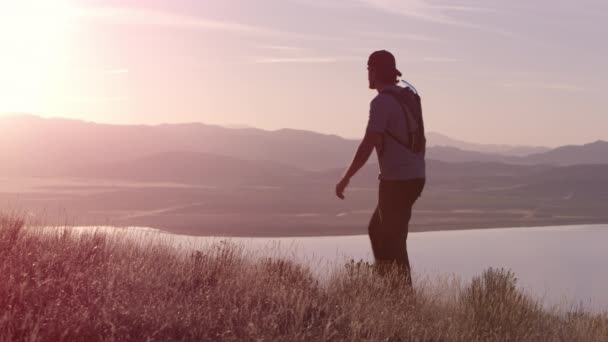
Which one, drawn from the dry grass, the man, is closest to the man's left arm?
the man

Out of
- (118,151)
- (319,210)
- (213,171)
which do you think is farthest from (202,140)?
(319,210)

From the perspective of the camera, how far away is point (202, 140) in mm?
186875

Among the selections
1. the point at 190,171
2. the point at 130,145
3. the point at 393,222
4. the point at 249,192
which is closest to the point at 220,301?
the point at 393,222

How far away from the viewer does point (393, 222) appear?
7.30 metres

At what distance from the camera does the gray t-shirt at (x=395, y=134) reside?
7051 mm

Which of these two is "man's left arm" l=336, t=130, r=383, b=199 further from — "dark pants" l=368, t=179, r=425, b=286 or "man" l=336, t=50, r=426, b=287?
"dark pants" l=368, t=179, r=425, b=286

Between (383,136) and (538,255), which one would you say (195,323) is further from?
(538,255)

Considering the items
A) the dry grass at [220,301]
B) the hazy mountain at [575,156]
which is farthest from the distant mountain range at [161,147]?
the dry grass at [220,301]

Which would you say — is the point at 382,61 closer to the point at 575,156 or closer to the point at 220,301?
the point at 220,301

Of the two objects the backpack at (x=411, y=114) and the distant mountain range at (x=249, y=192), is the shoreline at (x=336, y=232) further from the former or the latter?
the backpack at (x=411, y=114)

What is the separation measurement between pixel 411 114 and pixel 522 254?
23.1 m

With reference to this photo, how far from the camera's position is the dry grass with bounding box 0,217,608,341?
5.11m

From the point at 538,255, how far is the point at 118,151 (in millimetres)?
122281

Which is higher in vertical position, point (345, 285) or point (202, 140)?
point (202, 140)
